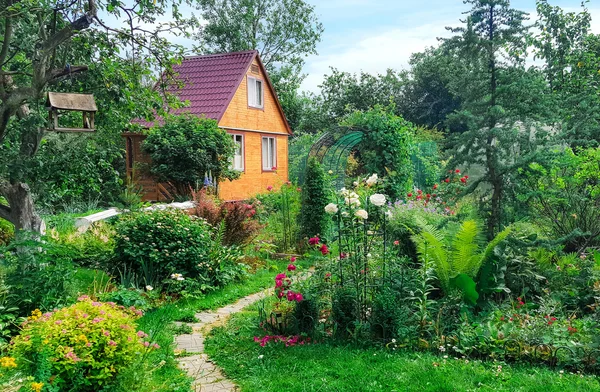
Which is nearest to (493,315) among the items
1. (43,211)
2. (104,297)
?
(104,297)

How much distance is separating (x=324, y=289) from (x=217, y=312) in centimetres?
163

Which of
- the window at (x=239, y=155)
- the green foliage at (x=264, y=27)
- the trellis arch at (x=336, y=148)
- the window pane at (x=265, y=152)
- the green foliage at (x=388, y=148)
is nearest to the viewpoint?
the green foliage at (x=388, y=148)

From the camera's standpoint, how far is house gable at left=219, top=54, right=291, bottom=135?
18.0m

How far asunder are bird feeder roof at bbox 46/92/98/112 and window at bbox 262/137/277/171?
1420 cm

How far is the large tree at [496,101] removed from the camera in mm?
6086

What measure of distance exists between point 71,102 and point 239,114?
1264cm

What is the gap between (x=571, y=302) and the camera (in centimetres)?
542

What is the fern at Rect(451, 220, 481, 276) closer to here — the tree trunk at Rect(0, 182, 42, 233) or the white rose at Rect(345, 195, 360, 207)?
the white rose at Rect(345, 195, 360, 207)

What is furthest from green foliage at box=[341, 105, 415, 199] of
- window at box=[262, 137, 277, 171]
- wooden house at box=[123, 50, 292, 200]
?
window at box=[262, 137, 277, 171]

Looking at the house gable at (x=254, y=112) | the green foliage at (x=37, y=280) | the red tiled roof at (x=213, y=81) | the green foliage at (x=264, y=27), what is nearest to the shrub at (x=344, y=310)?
the green foliage at (x=37, y=280)

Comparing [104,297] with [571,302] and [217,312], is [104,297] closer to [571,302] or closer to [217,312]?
[217,312]

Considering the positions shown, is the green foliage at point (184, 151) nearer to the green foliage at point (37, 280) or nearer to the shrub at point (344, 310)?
the green foliage at point (37, 280)

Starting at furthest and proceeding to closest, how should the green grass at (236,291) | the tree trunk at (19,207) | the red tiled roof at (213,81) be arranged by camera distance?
the red tiled roof at (213,81) → the green grass at (236,291) → the tree trunk at (19,207)

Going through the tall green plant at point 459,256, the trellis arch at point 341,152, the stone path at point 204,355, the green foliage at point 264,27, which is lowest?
the stone path at point 204,355
